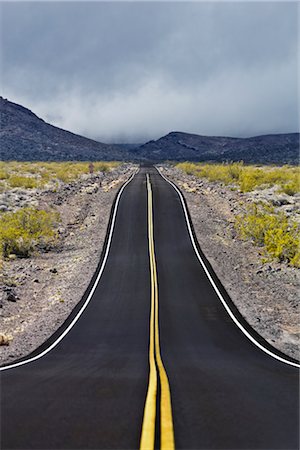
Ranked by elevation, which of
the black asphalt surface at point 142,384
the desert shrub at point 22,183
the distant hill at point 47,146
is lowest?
the black asphalt surface at point 142,384

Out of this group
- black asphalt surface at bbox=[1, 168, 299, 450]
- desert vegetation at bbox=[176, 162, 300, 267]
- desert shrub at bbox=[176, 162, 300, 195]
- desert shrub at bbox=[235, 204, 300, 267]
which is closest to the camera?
black asphalt surface at bbox=[1, 168, 299, 450]

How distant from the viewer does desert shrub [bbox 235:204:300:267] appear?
2523cm

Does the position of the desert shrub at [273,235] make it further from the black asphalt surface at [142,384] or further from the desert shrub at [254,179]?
the desert shrub at [254,179]

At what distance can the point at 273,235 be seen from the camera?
2758 centimetres

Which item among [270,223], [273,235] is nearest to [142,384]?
[273,235]

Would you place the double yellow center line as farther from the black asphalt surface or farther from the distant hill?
the distant hill

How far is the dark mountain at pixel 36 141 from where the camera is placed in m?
131

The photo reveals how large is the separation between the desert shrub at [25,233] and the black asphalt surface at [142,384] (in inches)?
389

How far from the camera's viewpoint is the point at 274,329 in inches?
598

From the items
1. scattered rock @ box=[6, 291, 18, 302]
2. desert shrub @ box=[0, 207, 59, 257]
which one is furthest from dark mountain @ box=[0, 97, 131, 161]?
scattered rock @ box=[6, 291, 18, 302]

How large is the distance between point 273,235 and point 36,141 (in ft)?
420

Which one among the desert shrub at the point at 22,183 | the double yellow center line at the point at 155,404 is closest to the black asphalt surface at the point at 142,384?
the double yellow center line at the point at 155,404

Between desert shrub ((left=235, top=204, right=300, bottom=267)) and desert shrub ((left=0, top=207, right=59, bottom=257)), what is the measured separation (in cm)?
1375

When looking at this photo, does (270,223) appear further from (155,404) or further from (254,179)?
(155,404)
